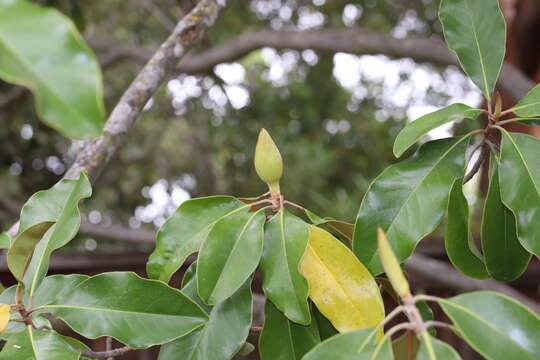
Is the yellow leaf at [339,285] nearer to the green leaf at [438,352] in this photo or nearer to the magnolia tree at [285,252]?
the magnolia tree at [285,252]

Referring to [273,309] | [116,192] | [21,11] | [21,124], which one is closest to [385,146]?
[116,192]

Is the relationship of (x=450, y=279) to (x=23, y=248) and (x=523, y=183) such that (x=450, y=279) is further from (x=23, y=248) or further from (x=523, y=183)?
(x=23, y=248)

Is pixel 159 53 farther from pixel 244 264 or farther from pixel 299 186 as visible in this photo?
pixel 299 186

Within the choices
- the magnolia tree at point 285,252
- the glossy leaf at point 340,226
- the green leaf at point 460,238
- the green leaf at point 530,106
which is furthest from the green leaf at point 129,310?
the green leaf at point 530,106

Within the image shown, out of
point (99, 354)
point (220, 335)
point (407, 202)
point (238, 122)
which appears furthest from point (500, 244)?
point (238, 122)

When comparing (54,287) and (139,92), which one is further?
(139,92)

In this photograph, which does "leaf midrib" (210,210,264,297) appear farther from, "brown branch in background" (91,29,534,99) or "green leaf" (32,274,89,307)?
"brown branch in background" (91,29,534,99)
